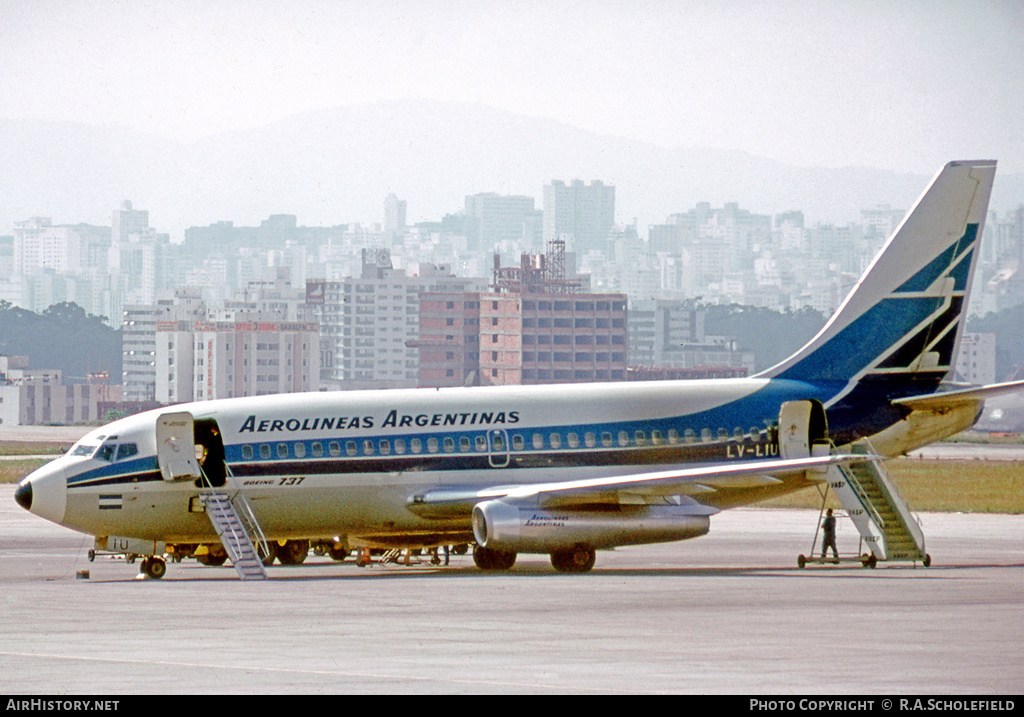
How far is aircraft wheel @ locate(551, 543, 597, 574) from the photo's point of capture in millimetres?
46031

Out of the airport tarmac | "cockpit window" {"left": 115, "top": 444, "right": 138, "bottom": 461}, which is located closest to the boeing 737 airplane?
"cockpit window" {"left": 115, "top": 444, "right": 138, "bottom": 461}

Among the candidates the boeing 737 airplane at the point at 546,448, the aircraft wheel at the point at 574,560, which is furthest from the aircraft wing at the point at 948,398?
the aircraft wheel at the point at 574,560

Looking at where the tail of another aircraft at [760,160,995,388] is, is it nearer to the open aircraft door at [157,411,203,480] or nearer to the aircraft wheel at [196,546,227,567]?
the aircraft wheel at [196,546,227,567]

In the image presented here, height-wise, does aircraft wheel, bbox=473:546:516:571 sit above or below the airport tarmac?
below

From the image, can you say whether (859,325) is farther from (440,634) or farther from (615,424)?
(440,634)

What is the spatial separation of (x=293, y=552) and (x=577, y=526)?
1036cm

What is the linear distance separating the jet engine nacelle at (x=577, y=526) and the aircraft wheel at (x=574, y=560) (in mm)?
301

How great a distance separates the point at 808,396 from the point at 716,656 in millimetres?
25038

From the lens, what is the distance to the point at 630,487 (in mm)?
45094

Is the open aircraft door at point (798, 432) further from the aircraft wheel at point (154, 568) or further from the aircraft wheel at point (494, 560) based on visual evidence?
the aircraft wheel at point (154, 568)

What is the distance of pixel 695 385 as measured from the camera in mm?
49812

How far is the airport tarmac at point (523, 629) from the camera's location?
23.7 metres

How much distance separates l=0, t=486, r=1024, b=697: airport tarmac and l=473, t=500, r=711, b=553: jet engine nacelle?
3.27ft
